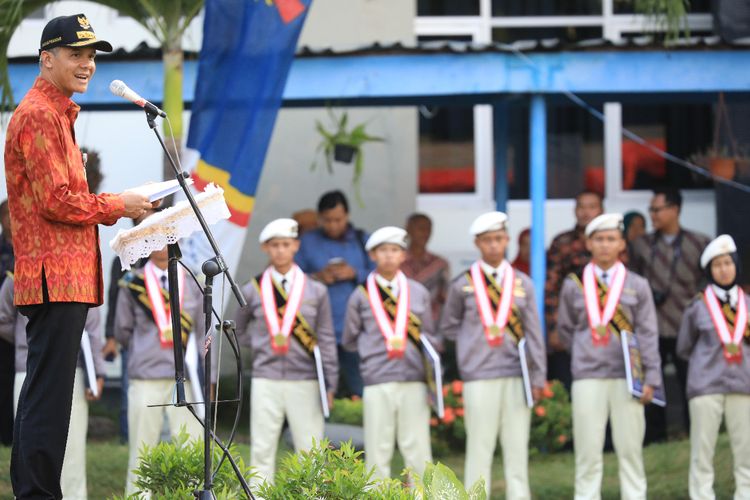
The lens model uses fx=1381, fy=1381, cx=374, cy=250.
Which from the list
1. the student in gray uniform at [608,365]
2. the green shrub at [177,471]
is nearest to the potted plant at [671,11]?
the student in gray uniform at [608,365]

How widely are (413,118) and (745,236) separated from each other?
145 inches

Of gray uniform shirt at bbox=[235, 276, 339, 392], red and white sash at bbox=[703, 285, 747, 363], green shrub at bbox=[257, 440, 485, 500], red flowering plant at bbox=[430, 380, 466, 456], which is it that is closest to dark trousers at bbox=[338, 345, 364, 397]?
red flowering plant at bbox=[430, 380, 466, 456]

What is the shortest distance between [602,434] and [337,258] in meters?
2.87

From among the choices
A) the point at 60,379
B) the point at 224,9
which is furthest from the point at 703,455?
the point at 60,379

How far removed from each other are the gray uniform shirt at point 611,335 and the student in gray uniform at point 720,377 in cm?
35

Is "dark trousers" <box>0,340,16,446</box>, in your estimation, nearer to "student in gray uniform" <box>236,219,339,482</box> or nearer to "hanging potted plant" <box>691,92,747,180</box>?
"student in gray uniform" <box>236,219,339,482</box>

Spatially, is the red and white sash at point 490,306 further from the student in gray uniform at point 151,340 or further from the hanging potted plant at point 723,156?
the hanging potted plant at point 723,156

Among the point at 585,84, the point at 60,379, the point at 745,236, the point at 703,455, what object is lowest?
the point at 703,455

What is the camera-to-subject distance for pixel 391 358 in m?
8.94

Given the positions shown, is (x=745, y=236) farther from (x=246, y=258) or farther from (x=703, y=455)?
(x=246, y=258)

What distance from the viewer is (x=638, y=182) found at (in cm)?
1452

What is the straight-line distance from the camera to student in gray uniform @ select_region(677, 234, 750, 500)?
9016 mm

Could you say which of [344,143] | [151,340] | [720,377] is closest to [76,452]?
[151,340]

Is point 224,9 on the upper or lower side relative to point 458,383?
upper
